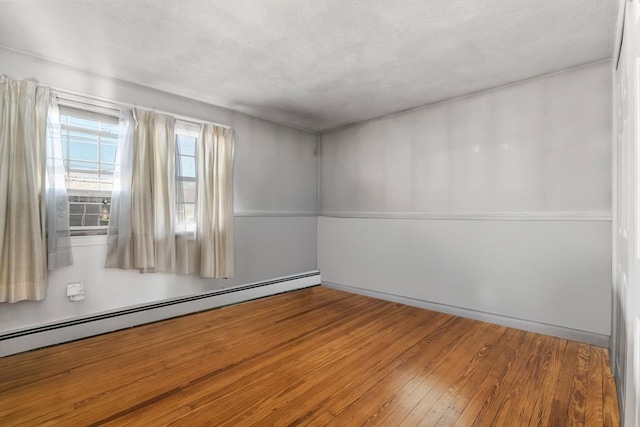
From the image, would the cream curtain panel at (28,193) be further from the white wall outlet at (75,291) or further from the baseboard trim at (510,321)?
the baseboard trim at (510,321)

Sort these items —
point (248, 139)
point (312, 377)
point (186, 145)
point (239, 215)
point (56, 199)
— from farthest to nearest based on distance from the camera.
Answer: point (248, 139) → point (239, 215) → point (186, 145) → point (56, 199) → point (312, 377)

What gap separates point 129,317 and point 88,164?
145 cm

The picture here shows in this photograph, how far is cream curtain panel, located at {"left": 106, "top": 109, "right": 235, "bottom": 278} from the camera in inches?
110

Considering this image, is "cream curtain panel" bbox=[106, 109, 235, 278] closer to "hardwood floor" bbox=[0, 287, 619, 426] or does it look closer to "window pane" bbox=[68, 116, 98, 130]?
"window pane" bbox=[68, 116, 98, 130]

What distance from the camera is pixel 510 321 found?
9.47ft

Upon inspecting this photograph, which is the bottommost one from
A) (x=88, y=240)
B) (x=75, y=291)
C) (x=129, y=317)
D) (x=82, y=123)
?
(x=129, y=317)

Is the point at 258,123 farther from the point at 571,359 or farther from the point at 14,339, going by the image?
the point at 571,359

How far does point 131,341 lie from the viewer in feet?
8.41

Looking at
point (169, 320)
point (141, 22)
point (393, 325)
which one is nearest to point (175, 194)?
point (169, 320)

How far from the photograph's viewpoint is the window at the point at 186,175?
318 cm

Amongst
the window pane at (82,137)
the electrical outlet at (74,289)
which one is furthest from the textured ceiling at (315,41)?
the electrical outlet at (74,289)

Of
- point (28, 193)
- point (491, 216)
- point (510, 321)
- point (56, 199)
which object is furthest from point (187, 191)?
point (510, 321)

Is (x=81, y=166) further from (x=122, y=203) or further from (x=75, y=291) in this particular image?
(x=75, y=291)

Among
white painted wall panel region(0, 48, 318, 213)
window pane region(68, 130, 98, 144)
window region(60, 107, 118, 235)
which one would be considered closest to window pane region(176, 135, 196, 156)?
white painted wall panel region(0, 48, 318, 213)
